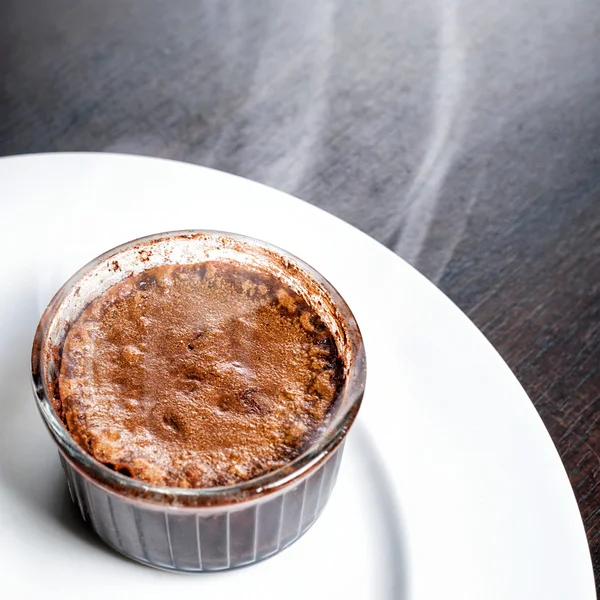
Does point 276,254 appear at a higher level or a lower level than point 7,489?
higher

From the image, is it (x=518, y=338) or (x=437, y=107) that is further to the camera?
(x=437, y=107)

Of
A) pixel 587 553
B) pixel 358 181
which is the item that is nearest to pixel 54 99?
pixel 358 181

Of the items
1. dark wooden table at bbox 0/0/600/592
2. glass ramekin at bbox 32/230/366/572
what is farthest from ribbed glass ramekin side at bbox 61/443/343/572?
dark wooden table at bbox 0/0/600/592

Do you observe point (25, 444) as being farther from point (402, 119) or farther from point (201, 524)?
point (402, 119)

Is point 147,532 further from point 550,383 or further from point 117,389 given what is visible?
point 550,383

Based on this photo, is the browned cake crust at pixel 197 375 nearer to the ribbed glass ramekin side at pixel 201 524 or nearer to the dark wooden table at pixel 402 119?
the ribbed glass ramekin side at pixel 201 524

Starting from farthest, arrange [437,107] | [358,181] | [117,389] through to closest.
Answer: [437,107]
[358,181]
[117,389]

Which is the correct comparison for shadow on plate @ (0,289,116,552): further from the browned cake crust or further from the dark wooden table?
the dark wooden table
